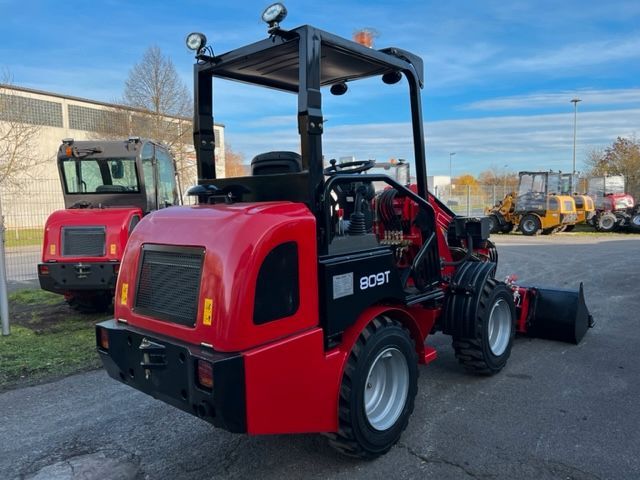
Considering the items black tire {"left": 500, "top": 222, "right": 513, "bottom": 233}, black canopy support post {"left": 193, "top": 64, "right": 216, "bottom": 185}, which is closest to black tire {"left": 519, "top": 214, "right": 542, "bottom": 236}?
black tire {"left": 500, "top": 222, "right": 513, "bottom": 233}

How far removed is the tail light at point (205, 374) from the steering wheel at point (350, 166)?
166cm

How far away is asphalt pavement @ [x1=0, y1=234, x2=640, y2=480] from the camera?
10.4 feet

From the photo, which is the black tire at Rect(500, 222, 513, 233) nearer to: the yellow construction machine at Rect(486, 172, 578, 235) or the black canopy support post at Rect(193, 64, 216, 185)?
the yellow construction machine at Rect(486, 172, 578, 235)

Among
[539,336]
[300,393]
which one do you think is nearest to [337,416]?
[300,393]

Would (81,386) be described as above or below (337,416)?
below

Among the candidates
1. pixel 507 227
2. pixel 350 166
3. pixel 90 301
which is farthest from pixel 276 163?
pixel 507 227

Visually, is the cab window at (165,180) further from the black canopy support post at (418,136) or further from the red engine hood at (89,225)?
the black canopy support post at (418,136)

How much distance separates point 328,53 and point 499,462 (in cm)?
296

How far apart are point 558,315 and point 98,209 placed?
6122 millimetres

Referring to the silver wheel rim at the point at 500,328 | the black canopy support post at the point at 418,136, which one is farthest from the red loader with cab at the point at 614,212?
the black canopy support post at the point at 418,136

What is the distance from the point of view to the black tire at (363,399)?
3.06 metres

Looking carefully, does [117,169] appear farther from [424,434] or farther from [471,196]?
[471,196]

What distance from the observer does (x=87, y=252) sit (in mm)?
6699

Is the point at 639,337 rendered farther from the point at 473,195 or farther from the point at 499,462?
the point at 473,195
